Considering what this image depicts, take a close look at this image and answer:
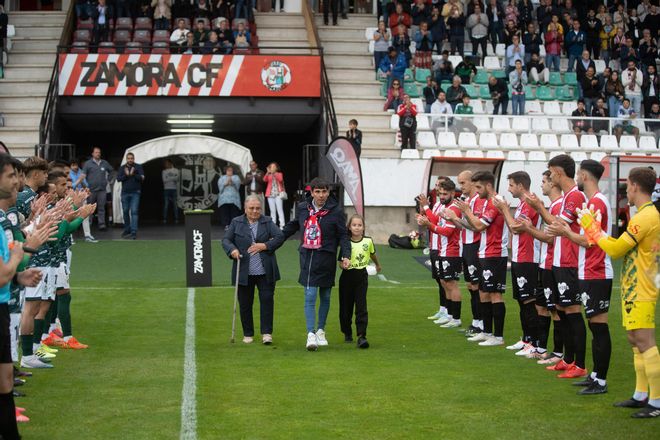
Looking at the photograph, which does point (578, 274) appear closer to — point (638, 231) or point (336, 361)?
point (638, 231)

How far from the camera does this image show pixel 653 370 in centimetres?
827

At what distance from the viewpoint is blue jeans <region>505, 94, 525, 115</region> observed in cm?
2981

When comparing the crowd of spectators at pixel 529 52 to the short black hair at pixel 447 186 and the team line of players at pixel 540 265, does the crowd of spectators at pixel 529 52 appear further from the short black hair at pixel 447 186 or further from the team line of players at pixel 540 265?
the team line of players at pixel 540 265

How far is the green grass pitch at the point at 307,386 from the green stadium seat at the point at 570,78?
1800 cm

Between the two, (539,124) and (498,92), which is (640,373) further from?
(498,92)

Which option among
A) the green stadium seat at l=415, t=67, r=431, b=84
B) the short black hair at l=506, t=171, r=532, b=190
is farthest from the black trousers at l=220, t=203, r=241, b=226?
the short black hair at l=506, t=171, r=532, b=190

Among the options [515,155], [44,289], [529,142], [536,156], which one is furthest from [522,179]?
[529,142]

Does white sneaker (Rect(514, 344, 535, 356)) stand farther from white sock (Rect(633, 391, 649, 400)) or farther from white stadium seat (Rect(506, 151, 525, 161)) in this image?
white stadium seat (Rect(506, 151, 525, 161))

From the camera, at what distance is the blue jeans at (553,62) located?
32.6 m

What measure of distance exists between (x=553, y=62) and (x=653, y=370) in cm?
2559

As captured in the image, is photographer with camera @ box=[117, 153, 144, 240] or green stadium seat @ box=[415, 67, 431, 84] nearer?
photographer with camera @ box=[117, 153, 144, 240]

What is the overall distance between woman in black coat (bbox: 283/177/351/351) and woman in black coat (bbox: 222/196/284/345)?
330 mm

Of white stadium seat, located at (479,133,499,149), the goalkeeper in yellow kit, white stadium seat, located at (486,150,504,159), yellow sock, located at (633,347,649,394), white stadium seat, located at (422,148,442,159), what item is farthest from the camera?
white stadium seat, located at (479,133,499,149)

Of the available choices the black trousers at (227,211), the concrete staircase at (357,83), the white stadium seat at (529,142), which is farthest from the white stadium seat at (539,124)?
the black trousers at (227,211)
